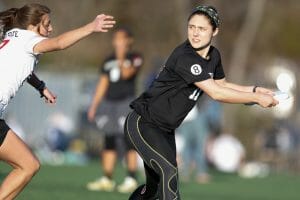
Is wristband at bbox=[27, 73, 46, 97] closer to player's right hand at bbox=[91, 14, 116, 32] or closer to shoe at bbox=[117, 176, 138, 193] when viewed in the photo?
player's right hand at bbox=[91, 14, 116, 32]

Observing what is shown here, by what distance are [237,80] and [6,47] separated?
3442 cm

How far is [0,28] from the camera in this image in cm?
942

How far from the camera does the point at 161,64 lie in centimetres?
2198

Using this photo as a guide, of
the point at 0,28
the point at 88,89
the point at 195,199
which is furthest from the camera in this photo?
the point at 88,89

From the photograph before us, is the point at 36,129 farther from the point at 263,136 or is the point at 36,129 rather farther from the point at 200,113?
the point at 200,113

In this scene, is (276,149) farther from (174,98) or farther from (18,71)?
(18,71)

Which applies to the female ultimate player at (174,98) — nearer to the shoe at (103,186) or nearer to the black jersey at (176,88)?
the black jersey at (176,88)

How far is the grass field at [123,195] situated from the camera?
41.2 feet

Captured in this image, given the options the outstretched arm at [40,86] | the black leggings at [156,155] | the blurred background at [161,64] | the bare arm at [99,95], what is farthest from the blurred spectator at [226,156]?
the black leggings at [156,155]

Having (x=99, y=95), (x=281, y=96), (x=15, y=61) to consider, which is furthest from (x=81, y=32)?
(x=99, y=95)

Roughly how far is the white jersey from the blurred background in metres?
12.6

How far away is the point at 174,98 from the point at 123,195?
13.3 feet

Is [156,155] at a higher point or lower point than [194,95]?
lower

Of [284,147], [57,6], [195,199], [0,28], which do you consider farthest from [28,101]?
[0,28]
